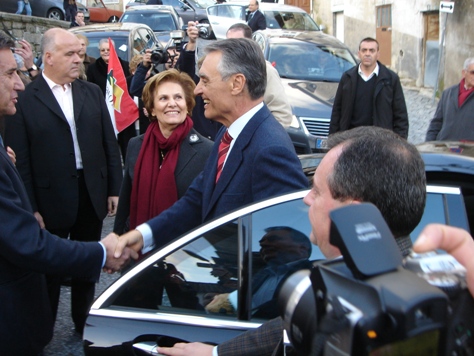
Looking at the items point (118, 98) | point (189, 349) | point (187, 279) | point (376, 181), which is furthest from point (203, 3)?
point (376, 181)

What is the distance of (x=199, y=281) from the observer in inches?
99.3

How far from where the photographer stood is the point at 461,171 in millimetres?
2971

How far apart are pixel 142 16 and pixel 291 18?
4.97m

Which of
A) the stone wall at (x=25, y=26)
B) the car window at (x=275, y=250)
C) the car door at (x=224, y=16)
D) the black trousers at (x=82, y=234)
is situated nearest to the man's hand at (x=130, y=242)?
the car window at (x=275, y=250)

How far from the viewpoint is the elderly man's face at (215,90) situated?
115 inches

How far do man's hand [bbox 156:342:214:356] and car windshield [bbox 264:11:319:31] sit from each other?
1492 cm

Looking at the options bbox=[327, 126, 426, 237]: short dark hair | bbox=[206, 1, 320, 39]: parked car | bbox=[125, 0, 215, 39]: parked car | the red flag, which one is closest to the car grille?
the red flag

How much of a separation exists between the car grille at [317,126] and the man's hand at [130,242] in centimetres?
488

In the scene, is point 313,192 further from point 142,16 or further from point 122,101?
point 142,16

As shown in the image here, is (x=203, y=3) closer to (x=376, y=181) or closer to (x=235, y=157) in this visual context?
(x=235, y=157)

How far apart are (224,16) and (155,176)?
640 inches

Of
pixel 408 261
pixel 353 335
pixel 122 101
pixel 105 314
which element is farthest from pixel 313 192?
pixel 122 101

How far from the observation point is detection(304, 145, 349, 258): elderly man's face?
1613 mm

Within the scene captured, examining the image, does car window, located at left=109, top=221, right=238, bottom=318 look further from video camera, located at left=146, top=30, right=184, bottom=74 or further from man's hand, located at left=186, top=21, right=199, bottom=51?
man's hand, located at left=186, top=21, right=199, bottom=51
